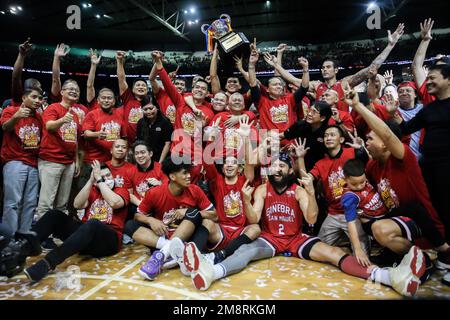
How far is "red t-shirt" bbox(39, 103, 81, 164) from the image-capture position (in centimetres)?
329

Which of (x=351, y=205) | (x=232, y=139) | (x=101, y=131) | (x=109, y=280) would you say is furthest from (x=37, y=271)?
(x=351, y=205)

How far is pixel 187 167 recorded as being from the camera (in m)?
2.74

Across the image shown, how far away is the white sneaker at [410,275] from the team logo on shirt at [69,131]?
130 inches

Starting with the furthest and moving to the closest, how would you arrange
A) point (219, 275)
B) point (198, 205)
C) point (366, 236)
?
1. point (198, 205)
2. point (366, 236)
3. point (219, 275)

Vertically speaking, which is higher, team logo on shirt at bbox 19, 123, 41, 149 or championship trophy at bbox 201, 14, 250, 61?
championship trophy at bbox 201, 14, 250, 61

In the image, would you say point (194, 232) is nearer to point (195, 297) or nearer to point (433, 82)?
point (195, 297)

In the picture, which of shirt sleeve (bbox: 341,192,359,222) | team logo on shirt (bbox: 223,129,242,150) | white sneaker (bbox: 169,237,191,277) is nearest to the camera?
white sneaker (bbox: 169,237,191,277)

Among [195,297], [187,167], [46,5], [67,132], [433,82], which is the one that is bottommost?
[195,297]

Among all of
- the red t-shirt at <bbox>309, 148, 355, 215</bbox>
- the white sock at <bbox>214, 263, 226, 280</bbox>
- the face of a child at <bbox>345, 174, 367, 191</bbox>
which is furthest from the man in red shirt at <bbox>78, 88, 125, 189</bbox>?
the face of a child at <bbox>345, 174, 367, 191</bbox>

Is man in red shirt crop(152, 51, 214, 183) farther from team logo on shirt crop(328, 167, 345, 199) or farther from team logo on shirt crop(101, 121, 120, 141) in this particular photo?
team logo on shirt crop(328, 167, 345, 199)

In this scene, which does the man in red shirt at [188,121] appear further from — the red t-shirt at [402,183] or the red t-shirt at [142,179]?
the red t-shirt at [402,183]

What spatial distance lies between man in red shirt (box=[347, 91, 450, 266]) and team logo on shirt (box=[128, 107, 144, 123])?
2753 millimetres

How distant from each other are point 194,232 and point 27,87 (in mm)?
2218

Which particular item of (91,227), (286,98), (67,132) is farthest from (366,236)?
(67,132)
